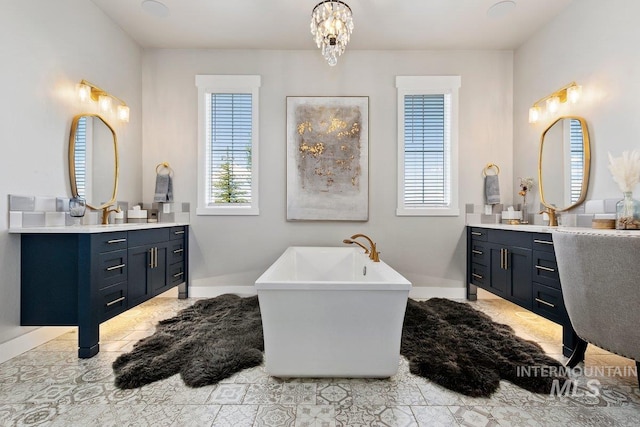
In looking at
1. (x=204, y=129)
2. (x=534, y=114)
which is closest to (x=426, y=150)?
(x=534, y=114)

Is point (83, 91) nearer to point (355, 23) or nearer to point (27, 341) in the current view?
point (27, 341)

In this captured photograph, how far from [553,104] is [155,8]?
12.5 ft

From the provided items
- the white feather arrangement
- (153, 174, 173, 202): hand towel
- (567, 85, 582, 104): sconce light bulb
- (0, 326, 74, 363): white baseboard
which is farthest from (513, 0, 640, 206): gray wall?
(0, 326, 74, 363): white baseboard

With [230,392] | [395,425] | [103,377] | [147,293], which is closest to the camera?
[395,425]

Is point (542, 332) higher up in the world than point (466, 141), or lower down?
lower down

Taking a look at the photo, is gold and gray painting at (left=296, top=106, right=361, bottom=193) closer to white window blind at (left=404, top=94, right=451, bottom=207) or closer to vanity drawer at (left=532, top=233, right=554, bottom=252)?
white window blind at (left=404, top=94, right=451, bottom=207)

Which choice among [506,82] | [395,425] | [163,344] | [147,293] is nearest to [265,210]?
[147,293]

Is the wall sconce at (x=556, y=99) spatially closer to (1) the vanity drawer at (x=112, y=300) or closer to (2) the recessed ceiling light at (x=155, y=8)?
(2) the recessed ceiling light at (x=155, y=8)

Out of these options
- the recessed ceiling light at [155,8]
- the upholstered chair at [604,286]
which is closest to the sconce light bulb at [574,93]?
the upholstered chair at [604,286]

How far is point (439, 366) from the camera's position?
1.93 metres

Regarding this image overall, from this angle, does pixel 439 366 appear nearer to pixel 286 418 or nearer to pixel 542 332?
pixel 286 418

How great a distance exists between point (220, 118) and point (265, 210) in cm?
119

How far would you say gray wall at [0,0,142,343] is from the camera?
2.06m

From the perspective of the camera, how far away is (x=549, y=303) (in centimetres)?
224
